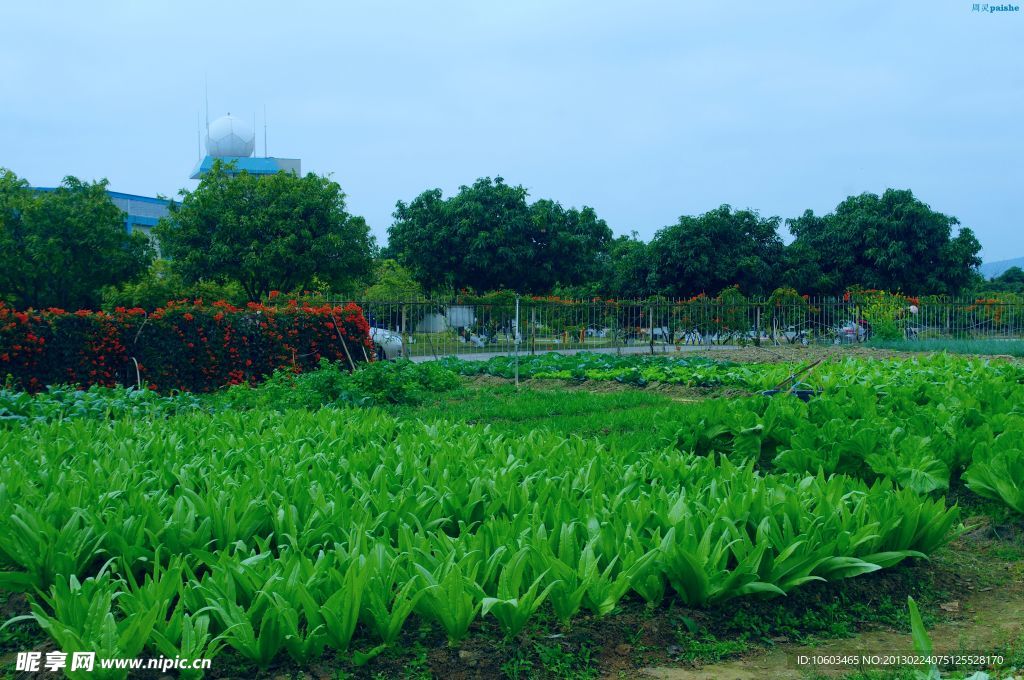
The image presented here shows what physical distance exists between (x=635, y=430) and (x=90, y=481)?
5020mm

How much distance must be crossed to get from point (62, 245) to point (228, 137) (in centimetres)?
2501

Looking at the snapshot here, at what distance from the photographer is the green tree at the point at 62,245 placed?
31406 mm

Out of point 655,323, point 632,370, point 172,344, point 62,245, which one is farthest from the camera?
point 62,245

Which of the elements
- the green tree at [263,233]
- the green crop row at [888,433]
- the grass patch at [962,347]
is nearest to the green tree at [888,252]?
the grass patch at [962,347]

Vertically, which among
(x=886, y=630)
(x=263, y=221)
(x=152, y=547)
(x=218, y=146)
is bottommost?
(x=886, y=630)

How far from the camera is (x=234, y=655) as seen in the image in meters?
2.72

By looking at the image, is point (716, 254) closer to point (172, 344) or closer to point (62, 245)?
point (62, 245)

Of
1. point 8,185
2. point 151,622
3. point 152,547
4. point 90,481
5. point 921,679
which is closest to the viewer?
point 921,679

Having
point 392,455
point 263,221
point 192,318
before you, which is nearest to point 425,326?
point 192,318

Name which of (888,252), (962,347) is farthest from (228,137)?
(962,347)

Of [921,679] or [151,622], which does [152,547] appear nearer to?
[151,622]

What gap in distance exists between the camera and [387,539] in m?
3.34

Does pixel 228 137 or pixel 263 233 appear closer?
pixel 263 233

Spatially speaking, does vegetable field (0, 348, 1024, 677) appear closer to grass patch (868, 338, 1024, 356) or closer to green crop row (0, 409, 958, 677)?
green crop row (0, 409, 958, 677)
